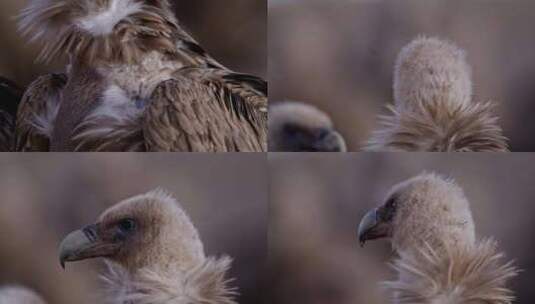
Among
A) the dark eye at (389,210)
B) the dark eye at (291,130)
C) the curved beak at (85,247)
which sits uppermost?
the dark eye at (291,130)

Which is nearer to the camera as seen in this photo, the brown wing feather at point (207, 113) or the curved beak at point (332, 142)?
the brown wing feather at point (207, 113)

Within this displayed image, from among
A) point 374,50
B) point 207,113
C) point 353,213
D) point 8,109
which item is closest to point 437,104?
point 374,50

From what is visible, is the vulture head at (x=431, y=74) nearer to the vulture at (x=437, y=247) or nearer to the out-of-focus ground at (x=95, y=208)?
the vulture at (x=437, y=247)

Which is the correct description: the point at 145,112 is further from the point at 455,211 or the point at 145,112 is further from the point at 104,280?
the point at 455,211

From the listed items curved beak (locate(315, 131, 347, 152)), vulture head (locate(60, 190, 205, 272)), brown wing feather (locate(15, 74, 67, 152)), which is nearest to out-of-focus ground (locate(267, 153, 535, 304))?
curved beak (locate(315, 131, 347, 152))

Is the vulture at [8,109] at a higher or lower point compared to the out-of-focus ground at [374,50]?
lower

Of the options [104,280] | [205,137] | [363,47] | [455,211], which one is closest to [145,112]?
[205,137]

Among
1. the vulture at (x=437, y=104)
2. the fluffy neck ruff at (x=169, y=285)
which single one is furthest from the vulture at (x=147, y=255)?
the vulture at (x=437, y=104)

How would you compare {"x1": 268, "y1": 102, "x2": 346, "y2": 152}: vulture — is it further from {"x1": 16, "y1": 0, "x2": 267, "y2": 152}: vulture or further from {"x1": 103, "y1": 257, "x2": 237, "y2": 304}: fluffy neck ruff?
{"x1": 103, "y1": 257, "x2": 237, "y2": 304}: fluffy neck ruff
